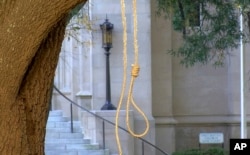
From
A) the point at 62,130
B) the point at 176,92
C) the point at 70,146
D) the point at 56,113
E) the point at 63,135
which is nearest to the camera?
the point at 70,146

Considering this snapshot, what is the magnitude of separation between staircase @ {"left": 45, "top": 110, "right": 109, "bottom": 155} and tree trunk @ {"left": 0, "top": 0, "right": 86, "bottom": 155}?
29.6 ft

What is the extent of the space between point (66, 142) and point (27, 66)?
10.3 meters

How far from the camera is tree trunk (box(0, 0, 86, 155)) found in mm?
3990

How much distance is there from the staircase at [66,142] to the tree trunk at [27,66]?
355 inches

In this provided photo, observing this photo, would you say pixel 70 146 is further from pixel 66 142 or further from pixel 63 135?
pixel 63 135

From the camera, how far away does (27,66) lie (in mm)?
4207

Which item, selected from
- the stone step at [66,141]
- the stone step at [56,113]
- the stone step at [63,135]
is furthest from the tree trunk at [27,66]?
the stone step at [56,113]

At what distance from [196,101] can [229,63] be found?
1306 mm

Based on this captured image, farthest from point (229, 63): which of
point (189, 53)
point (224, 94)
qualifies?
point (189, 53)

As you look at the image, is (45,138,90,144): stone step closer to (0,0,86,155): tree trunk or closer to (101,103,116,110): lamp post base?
(101,103,116,110): lamp post base

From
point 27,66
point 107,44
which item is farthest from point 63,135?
point 27,66

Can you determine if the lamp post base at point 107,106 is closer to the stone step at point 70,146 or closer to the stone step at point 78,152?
A: the stone step at point 70,146

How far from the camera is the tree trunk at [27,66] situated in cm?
399

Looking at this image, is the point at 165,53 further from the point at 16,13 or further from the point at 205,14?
the point at 16,13
